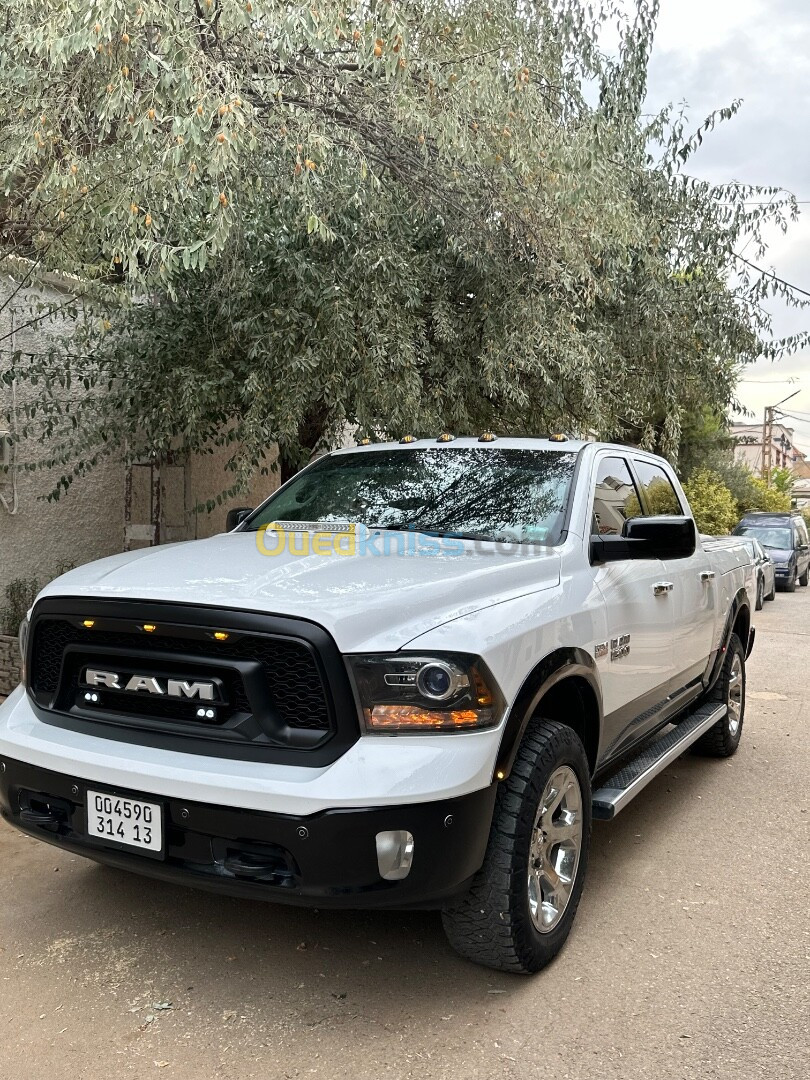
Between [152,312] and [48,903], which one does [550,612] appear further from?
[152,312]

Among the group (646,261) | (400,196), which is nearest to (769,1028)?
(400,196)

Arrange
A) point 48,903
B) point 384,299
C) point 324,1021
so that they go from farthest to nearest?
point 384,299 < point 48,903 < point 324,1021

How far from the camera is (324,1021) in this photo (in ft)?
9.78

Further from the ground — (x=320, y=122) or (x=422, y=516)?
(x=320, y=122)

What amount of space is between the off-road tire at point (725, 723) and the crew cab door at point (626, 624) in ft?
4.69

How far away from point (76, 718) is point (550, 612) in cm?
168

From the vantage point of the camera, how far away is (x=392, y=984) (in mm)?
3223

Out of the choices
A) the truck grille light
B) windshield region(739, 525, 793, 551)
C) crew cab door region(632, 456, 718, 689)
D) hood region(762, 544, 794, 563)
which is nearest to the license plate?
the truck grille light

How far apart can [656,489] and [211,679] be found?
3148 millimetres

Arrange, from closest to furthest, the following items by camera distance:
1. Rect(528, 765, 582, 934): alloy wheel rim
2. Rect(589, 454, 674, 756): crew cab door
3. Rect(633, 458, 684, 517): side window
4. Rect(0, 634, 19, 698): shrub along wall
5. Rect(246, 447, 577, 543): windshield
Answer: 1. Rect(528, 765, 582, 934): alloy wheel rim
2. Rect(589, 454, 674, 756): crew cab door
3. Rect(246, 447, 577, 543): windshield
4. Rect(633, 458, 684, 517): side window
5. Rect(0, 634, 19, 698): shrub along wall

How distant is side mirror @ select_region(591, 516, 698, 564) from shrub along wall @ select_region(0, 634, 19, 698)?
4624 millimetres

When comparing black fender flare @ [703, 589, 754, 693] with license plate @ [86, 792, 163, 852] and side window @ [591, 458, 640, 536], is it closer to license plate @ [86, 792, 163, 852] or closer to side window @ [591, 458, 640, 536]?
side window @ [591, 458, 640, 536]

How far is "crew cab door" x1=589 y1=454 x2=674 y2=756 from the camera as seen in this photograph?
387cm

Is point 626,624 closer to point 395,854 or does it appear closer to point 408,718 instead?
point 408,718
